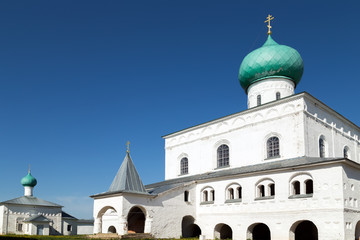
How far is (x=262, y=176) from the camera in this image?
1831 centimetres

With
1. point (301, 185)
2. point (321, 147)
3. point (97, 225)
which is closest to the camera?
point (301, 185)

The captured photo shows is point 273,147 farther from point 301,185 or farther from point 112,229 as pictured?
point 112,229

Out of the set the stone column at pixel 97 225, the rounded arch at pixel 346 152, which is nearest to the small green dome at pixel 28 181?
the stone column at pixel 97 225

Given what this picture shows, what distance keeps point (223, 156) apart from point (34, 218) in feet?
57.0

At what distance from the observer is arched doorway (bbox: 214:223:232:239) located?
20.0m

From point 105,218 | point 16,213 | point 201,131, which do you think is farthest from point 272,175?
point 16,213

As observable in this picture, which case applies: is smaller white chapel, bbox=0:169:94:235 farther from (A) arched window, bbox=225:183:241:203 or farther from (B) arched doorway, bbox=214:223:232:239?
(A) arched window, bbox=225:183:241:203

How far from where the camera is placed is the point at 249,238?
18.4 meters

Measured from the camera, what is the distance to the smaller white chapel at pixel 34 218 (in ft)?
100

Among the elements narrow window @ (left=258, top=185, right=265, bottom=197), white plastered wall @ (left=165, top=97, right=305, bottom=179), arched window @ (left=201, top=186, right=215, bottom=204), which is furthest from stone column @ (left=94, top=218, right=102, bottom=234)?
narrow window @ (left=258, top=185, right=265, bottom=197)

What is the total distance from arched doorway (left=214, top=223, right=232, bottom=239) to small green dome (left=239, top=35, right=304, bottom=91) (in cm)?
913

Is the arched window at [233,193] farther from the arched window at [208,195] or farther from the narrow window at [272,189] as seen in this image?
the narrow window at [272,189]

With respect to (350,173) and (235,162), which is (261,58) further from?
(350,173)

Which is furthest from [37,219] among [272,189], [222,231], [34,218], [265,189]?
[272,189]
